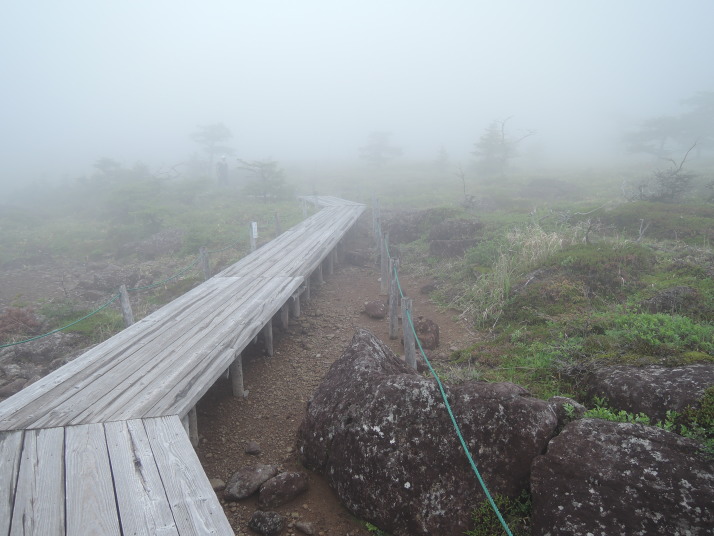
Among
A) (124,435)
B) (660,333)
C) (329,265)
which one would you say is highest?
(660,333)

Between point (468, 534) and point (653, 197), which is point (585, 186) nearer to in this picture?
point (653, 197)

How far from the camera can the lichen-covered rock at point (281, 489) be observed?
348cm

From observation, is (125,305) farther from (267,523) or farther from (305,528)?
(305,528)

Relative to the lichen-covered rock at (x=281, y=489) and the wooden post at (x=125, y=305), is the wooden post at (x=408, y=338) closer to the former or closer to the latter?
the lichen-covered rock at (x=281, y=489)

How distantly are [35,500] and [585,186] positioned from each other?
25.0 m

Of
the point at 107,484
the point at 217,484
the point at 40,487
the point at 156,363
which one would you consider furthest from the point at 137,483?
the point at 156,363

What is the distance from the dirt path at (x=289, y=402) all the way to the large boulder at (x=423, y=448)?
0.28m

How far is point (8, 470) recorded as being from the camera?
2.82 m

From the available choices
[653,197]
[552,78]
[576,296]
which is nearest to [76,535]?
[576,296]

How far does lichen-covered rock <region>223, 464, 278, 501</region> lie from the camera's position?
3.60 meters

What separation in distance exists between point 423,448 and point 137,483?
2066 mm

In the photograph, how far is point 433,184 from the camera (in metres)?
26.8

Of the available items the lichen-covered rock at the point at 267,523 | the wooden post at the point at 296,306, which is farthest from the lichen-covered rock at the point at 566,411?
the wooden post at the point at 296,306

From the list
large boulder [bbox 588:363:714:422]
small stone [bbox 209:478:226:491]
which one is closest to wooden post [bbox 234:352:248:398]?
small stone [bbox 209:478:226:491]
